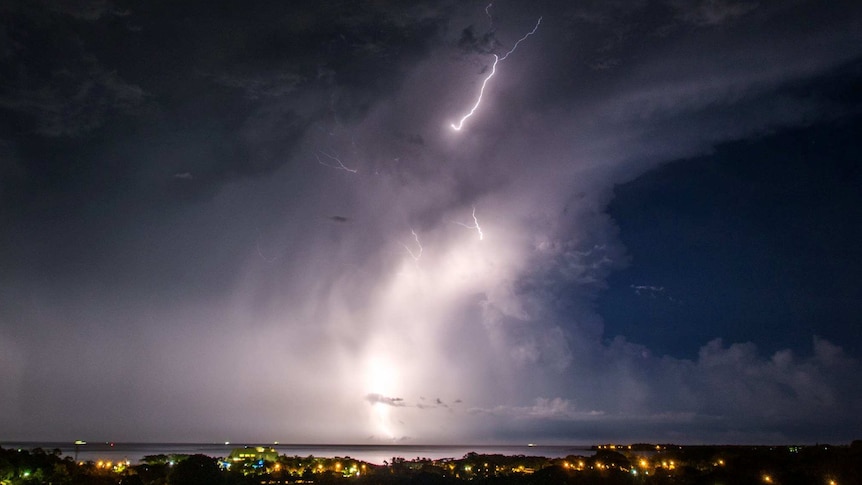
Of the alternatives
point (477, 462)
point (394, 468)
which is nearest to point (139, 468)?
point (394, 468)

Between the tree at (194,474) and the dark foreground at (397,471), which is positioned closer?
the dark foreground at (397,471)

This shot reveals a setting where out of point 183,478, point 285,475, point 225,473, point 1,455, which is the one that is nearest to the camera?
point 1,455

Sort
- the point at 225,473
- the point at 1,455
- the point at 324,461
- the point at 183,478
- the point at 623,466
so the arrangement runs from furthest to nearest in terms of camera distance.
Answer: the point at 324,461, the point at 623,466, the point at 225,473, the point at 183,478, the point at 1,455

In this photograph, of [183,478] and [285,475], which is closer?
[183,478]

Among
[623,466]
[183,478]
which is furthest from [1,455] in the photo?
[623,466]

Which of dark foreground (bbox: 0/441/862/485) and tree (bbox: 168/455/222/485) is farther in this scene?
tree (bbox: 168/455/222/485)

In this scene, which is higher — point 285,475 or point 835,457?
point 835,457

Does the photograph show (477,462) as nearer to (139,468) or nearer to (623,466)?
(623,466)

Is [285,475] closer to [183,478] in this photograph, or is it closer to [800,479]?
[183,478]

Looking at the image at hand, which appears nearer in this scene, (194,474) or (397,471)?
(194,474)
